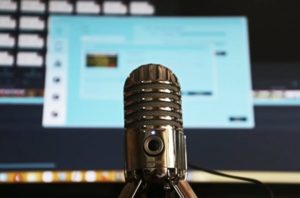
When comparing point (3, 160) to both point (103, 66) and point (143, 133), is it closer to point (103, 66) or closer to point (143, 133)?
point (103, 66)

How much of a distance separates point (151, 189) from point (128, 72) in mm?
523

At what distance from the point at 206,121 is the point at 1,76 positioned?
0.42m

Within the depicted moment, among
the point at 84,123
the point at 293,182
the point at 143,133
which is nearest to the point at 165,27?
the point at 84,123

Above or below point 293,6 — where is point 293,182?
below

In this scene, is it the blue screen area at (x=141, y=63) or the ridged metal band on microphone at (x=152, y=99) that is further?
the blue screen area at (x=141, y=63)

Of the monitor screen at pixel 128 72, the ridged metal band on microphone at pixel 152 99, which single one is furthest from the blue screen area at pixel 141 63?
the ridged metal band on microphone at pixel 152 99

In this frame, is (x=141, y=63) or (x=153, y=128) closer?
(x=153, y=128)

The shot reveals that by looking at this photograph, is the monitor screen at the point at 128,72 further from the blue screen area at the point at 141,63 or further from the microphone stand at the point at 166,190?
the microphone stand at the point at 166,190

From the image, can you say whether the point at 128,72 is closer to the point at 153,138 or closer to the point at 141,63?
the point at 141,63

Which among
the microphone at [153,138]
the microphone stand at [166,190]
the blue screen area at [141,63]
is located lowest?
the microphone stand at [166,190]

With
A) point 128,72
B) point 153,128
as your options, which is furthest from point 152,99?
point 128,72

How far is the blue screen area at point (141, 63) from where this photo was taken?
37.5 inches

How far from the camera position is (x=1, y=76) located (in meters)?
0.98

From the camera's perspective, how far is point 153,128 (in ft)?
1.51
